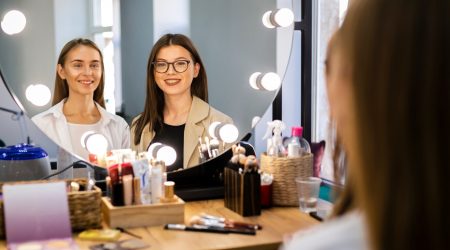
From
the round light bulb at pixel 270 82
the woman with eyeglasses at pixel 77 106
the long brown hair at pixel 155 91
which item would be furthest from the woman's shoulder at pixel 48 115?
the round light bulb at pixel 270 82

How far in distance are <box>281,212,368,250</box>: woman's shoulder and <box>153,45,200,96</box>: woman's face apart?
89 centimetres

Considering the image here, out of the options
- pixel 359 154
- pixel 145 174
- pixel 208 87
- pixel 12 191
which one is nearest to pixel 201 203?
pixel 145 174

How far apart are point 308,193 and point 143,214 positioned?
389 mm

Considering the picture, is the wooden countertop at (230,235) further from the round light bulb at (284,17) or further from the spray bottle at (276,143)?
the round light bulb at (284,17)

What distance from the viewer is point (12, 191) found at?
109 centimetres

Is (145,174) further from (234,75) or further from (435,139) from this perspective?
(435,139)

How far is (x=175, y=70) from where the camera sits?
144 centimetres

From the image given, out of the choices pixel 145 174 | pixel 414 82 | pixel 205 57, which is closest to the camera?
pixel 414 82

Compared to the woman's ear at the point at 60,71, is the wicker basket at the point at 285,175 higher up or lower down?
lower down

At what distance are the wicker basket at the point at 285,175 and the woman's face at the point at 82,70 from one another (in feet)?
1.51

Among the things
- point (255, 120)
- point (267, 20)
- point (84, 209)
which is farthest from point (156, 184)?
point (267, 20)

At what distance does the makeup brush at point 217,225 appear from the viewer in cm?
113

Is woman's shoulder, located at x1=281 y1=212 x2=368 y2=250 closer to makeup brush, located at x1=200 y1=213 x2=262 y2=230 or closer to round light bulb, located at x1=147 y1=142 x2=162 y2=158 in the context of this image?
makeup brush, located at x1=200 y1=213 x2=262 y2=230

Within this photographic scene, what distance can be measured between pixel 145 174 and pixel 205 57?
39cm
